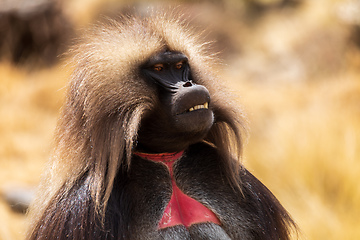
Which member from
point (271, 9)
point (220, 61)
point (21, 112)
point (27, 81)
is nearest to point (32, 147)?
point (21, 112)

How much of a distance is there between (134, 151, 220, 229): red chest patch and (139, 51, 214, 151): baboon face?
68mm

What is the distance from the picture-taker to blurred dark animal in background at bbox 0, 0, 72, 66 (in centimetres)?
946

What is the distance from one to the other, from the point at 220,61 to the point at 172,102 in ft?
2.05

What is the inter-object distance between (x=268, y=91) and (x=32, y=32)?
4517 mm

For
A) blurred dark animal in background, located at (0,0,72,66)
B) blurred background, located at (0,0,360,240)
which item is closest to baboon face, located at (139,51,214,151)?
blurred background, located at (0,0,360,240)

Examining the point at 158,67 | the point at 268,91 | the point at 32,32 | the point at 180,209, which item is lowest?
the point at 180,209

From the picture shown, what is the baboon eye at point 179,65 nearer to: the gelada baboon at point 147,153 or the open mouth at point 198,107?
the gelada baboon at point 147,153

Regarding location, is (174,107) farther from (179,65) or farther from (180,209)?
(180,209)

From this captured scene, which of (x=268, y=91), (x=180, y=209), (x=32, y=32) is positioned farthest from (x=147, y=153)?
(x=32, y=32)

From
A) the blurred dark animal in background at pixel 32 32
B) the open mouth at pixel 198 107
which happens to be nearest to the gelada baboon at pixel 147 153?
the open mouth at pixel 198 107

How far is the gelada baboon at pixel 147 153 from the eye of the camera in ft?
6.84

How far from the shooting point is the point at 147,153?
2.29 meters

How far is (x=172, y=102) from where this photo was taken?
2137mm

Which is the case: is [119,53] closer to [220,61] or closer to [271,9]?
[220,61]
